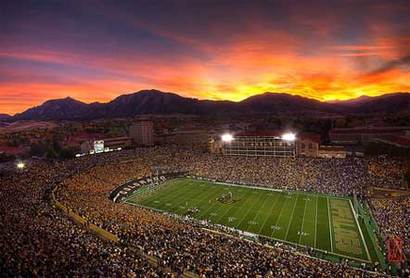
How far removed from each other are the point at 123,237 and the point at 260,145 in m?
43.0

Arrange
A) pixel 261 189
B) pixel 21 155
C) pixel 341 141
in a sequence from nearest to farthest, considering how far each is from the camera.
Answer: pixel 261 189
pixel 341 141
pixel 21 155

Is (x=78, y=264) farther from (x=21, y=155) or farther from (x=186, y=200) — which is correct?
(x=21, y=155)

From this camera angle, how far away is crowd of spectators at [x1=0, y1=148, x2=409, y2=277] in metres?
15.4

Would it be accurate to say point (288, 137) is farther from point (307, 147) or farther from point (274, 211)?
point (274, 211)

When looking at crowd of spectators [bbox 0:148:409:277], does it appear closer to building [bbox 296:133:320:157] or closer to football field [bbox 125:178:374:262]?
football field [bbox 125:178:374:262]

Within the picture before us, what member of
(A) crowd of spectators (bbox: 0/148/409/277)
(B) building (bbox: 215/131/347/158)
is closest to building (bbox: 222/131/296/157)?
(B) building (bbox: 215/131/347/158)

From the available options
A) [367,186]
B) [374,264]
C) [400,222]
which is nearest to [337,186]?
[367,186]

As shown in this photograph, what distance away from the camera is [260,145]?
6200 centimetres

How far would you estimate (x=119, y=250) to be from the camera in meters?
19.0

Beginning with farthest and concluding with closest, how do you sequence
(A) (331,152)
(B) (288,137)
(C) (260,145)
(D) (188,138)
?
(D) (188,138), (C) (260,145), (A) (331,152), (B) (288,137)

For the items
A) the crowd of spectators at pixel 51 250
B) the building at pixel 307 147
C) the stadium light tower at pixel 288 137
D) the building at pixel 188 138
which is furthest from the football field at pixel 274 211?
the building at pixel 188 138

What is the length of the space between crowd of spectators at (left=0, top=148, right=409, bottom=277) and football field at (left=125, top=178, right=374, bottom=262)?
276cm

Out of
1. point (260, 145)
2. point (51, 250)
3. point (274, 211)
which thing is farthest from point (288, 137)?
point (51, 250)

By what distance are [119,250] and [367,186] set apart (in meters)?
33.2
